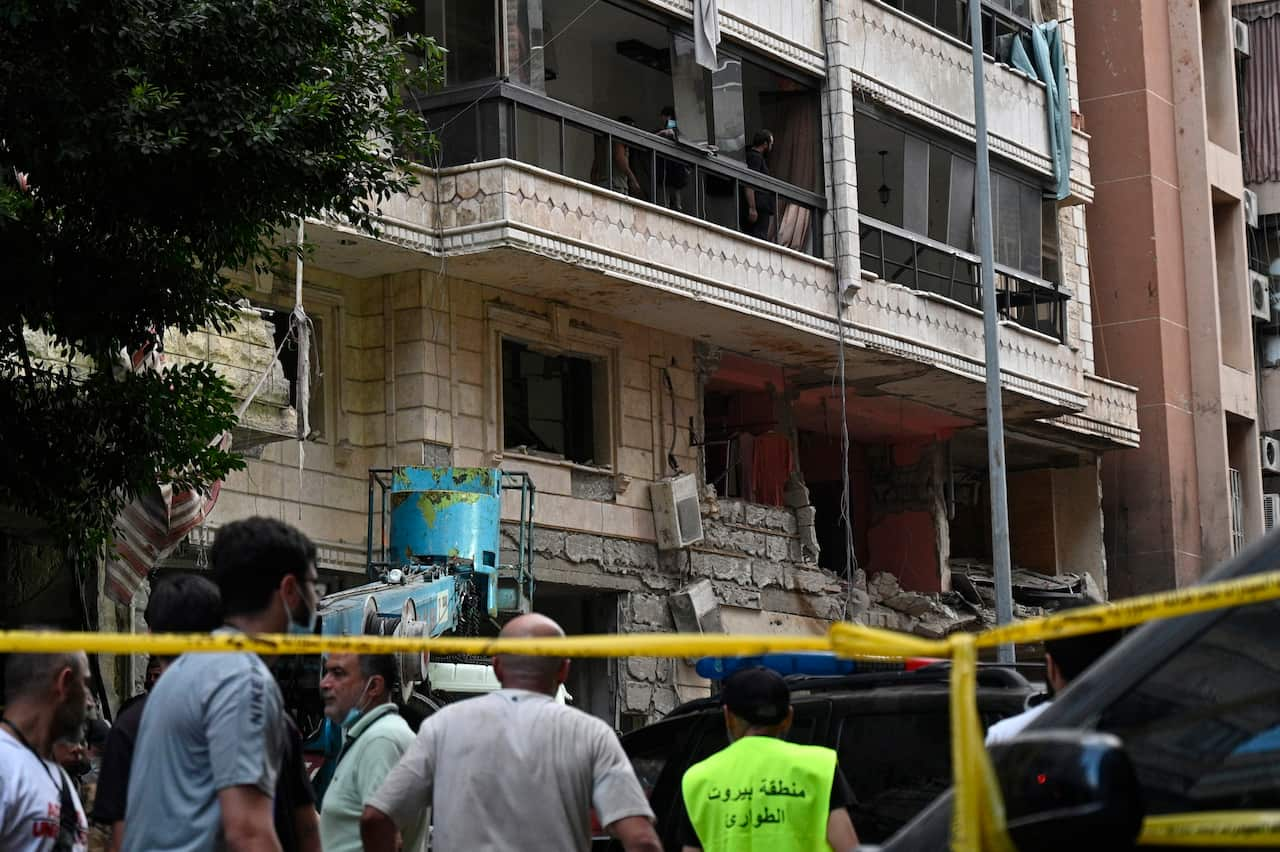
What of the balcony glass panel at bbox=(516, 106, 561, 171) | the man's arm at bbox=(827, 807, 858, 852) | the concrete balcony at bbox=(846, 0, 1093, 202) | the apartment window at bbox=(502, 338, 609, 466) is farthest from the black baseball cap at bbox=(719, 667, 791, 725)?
the concrete balcony at bbox=(846, 0, 1093, 202)

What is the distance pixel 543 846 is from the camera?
5.20 metres

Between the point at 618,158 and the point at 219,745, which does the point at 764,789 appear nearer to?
the point at 219,745

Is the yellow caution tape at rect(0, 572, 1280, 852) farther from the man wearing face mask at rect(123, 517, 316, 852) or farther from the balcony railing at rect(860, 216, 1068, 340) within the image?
the balcony railing at rect(860, 216, 1068, 340)

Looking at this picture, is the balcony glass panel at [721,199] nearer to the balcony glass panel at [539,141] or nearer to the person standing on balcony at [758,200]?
the person standing on balcony at [758,200]

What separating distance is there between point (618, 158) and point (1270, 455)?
676 inches

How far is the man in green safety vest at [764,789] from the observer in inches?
242

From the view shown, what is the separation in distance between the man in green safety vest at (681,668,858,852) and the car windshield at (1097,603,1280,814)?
2967 mm

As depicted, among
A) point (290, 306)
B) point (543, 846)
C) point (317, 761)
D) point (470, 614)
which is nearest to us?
point (543, 846)

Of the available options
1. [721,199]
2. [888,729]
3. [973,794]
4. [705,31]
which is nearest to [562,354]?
[721,199]

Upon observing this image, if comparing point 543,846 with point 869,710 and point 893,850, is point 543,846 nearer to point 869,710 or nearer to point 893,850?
point 893,850

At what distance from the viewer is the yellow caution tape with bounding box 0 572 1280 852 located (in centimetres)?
281

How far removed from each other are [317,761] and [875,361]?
38.9 feet

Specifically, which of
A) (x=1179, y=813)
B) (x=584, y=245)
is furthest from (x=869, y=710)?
(x=584, y=245)

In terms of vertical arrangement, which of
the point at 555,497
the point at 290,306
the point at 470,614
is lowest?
the point at 470,614
